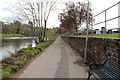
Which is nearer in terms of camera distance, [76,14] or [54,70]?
[54,70]

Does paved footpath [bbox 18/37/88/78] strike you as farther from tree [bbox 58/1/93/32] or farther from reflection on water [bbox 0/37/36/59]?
tree [bbox 58/1/93/32]

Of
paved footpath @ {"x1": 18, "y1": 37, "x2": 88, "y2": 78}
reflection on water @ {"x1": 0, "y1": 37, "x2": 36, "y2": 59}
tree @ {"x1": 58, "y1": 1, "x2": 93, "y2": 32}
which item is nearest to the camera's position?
paved footpath @ {"x1": 18, "y1": 37, "x2": 88, "y2": 78}

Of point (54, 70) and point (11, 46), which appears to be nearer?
point (54, 70)

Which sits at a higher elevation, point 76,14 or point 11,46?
point 76,14

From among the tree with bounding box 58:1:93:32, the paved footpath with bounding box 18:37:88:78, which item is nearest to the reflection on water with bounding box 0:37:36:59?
the paved footpath with bounding box 18:37:88:78

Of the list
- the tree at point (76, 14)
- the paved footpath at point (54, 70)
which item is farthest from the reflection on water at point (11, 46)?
the tree at point (76, 14)

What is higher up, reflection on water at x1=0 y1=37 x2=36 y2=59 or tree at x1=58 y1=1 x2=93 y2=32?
tree at x1=58 y1=1 x2=93 y2=32

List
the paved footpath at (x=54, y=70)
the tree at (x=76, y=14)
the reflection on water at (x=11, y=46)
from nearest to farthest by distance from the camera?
the paved footpath at (x=54, y=70) → the reflection on water at (x=11, y=46) → the tree at (x=76, y=14)

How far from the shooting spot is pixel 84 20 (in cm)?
1434

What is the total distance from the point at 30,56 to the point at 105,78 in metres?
5.05

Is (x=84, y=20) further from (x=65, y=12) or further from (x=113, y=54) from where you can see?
(x=113, y=54)

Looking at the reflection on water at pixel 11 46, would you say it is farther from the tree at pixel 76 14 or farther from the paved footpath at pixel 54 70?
the tree at pixel 76 14

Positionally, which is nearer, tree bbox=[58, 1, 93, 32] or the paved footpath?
the paved footpath

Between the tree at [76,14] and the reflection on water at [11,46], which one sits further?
the tree at [76,14]
